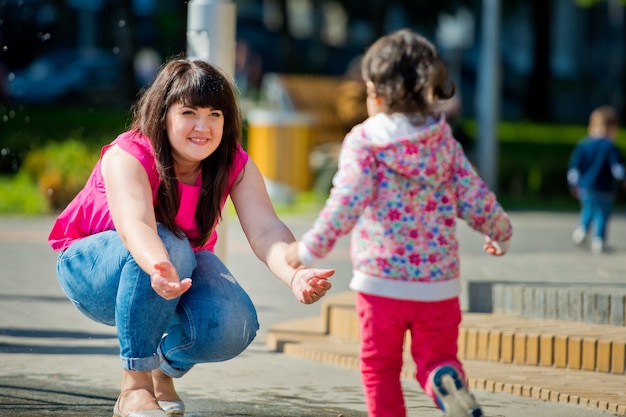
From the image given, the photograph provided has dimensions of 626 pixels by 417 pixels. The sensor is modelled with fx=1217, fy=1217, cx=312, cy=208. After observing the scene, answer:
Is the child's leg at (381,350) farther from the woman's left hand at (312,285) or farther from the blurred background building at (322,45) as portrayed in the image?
the blurred background building at (322,45)

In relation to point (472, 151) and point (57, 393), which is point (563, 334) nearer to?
point (57, 393)

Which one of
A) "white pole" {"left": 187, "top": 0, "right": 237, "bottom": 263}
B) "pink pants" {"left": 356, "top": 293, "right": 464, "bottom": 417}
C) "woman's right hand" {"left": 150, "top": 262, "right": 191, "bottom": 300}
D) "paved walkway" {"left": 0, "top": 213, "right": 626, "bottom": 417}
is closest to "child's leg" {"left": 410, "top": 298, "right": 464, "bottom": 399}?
"pink pants" {"left": 356, "top": 293, "right": 464, "bottom": 417}

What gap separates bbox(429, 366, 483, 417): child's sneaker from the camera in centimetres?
346

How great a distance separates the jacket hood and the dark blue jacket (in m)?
6.78

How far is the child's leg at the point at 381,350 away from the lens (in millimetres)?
3574

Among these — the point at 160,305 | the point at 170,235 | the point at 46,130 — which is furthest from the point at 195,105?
the point at 46,130

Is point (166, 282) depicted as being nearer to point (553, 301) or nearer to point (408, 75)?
point (408, 75)

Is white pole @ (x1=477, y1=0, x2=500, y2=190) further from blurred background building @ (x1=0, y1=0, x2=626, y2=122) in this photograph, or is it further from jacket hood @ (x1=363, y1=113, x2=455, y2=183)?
jacket hood @ (x1=363, y1=113, x2=455, y2=183)

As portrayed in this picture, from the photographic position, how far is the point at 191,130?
409 centimetres

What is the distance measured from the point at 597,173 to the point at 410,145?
7.09 metres

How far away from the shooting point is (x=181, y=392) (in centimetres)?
497

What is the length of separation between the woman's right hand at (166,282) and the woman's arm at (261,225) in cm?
39

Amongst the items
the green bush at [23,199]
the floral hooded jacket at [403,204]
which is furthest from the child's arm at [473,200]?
the green bush at [23,199]

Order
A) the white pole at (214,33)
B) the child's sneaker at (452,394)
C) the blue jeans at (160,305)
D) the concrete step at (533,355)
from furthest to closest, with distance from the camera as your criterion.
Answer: the white pole at (214,33), the concrete step at (533,355), the blue jeans at (160,305), the child's sneaker at (452,394)
